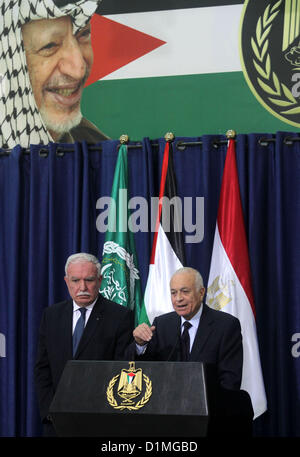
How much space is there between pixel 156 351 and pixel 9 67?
9.99ft

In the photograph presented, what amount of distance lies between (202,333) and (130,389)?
1038 millimetres

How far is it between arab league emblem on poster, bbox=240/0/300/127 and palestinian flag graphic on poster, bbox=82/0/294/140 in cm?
4

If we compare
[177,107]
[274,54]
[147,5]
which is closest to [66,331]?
[177,107]

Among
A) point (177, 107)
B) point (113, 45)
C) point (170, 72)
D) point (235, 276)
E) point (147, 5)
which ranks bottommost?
point (235, 276)

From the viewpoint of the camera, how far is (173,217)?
15.3ft

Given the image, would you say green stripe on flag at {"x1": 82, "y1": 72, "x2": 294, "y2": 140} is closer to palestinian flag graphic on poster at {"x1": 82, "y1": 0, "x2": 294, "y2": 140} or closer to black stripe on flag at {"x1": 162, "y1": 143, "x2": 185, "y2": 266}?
palestinian flag graphic on poster at {"x1": 82, "y1": 0, "x2": 294, "y2": 140}

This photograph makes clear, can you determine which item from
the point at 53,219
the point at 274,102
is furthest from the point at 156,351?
the point at 274,102

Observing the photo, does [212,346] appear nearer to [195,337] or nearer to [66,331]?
[195,337]

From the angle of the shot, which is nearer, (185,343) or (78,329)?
(185,343)

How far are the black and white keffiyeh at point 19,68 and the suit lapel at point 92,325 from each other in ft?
6.78

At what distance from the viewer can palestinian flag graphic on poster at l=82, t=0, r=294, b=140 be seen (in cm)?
494

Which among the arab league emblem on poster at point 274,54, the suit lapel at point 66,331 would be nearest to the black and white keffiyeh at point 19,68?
the arab league emblem on poster at point 274,54

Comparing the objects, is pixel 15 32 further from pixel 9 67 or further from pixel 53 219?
pixel 53 219

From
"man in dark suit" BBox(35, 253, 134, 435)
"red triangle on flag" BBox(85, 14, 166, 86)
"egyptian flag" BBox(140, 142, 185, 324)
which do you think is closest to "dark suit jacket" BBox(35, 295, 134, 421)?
"man in dark suit" BBox(35, 253, 134, 435)
